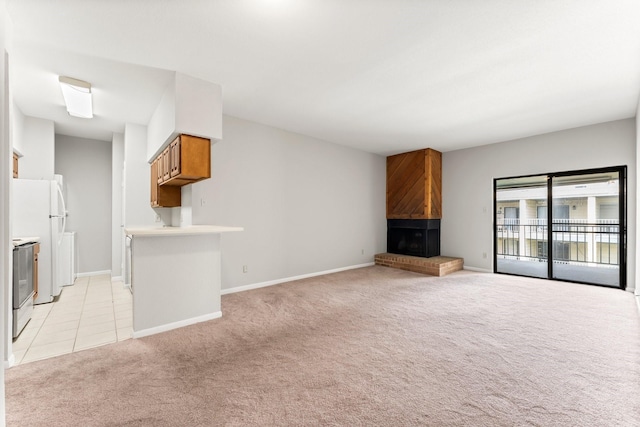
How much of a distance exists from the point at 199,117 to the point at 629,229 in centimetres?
619

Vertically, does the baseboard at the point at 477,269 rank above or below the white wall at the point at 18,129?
below

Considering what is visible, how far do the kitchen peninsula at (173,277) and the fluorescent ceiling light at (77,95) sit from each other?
68.9 inches

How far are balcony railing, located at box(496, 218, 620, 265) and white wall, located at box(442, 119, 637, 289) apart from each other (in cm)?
46

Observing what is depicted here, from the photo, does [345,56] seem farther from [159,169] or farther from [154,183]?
[154,183]

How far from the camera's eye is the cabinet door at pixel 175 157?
320cm

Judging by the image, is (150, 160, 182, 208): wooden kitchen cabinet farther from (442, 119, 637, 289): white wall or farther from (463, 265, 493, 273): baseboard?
(463, 265, 493, 273): baseboard

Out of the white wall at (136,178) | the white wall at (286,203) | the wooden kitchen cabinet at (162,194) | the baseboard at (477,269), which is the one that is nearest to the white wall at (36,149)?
the white wall at (136,178)

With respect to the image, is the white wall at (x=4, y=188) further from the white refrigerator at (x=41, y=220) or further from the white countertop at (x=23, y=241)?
the white refrigerator at (x=41, y=220)

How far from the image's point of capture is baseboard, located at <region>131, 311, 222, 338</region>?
2827 mm

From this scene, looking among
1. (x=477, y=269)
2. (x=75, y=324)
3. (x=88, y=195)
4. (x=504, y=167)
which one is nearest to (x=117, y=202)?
(x=88, y=195)

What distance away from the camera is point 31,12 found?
7.02ft

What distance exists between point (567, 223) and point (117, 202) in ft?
27.0

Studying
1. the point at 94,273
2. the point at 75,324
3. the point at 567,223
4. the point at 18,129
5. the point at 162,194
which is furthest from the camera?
the point at 94,273

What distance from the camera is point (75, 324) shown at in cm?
316
